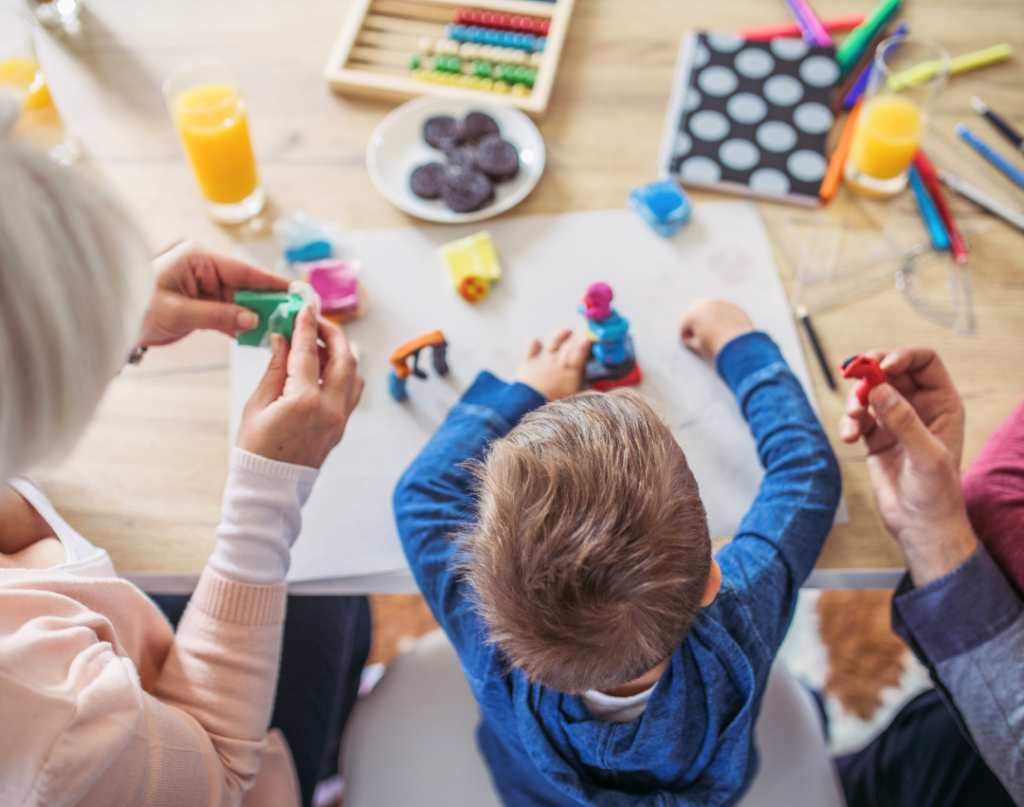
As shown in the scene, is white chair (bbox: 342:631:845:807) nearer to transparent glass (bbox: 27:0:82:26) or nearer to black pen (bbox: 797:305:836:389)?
black pen (bbox: 797:305:836:389)

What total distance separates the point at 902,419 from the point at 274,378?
23.3 inches

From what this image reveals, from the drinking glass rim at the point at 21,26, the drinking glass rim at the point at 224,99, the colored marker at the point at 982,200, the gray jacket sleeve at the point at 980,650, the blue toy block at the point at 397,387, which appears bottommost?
the gray jacket sleeve at the point at 980,650

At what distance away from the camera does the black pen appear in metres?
0.83

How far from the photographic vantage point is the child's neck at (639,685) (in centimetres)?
61

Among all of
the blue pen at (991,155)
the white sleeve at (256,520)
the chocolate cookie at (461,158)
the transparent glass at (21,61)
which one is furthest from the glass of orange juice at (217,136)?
the blue pen at (991,155)

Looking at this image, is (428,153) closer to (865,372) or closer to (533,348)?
(533,348)

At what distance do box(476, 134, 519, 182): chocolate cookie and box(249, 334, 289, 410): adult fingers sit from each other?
0.37 metres

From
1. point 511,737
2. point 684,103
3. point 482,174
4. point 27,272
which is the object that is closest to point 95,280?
point 27,272

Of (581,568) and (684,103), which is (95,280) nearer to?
(581,568)

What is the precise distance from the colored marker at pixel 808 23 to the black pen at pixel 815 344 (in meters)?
0.44

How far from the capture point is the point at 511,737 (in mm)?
687

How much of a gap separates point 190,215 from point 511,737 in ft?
2.37

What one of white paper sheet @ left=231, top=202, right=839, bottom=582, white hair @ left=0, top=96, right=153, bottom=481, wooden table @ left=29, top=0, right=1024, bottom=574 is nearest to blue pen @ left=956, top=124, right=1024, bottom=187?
wooden table @ left=29, top=0, right=1024, bottom=574

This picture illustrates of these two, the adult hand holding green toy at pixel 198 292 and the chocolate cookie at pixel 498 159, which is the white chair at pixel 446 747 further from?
the chocolate cookie at pixel 498 159
